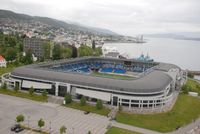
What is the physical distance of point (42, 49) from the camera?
5281 inches

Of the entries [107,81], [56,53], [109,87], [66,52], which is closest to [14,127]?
[109,87]

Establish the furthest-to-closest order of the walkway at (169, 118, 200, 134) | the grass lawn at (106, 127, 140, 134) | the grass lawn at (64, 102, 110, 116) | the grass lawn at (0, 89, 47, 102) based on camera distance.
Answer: the grass lawn at (0, 89, 47, 102) → the grass lawn at (64, 102, 110, 116) → the walkway at (169, 118, 200, 134) → the grass lawn at (106, 127, 140, 134)

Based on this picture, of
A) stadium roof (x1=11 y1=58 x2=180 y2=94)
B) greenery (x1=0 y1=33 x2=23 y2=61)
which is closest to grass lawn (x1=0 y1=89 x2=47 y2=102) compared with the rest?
stadium roof (x1=11 y1=58 x2=180 y2=94)

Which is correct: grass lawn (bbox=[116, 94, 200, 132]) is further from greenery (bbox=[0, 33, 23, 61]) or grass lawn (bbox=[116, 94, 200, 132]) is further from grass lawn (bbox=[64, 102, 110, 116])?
greenery (bbox=[0, 33, 23, 61])

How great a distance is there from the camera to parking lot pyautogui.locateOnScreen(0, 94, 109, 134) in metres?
47.6

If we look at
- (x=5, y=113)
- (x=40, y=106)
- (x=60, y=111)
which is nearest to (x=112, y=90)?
(x=60, y=111)

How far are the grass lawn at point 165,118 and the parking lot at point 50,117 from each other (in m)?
5.45

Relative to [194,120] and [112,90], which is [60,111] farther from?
[194,120]

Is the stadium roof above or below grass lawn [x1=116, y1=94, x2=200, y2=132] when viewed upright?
above

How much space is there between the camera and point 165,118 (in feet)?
186

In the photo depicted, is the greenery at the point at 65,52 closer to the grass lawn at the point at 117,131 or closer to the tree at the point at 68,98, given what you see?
the tree at the point at 68,98

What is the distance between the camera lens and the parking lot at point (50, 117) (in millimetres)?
47625

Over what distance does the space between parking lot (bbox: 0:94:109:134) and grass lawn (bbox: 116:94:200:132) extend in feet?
17.9

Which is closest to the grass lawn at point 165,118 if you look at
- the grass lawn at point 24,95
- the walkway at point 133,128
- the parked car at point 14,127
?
the walkway at point 133,128
